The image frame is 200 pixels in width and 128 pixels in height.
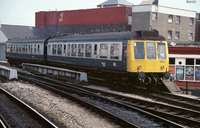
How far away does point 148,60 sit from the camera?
1541 centimetres

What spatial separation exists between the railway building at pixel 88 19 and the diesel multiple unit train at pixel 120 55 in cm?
2617

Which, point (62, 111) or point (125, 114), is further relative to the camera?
point (62, 111)

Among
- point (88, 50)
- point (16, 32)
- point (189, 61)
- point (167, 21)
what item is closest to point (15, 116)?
point (88, 50)

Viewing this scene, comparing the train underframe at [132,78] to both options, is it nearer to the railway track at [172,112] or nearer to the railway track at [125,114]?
the railway track at [172,112]

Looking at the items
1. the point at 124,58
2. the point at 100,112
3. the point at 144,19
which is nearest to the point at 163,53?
the point at 124,58

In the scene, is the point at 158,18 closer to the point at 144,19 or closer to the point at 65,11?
the point at 144,19

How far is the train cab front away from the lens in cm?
1508

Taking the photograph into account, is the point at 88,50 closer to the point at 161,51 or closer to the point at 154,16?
the point at 161,51

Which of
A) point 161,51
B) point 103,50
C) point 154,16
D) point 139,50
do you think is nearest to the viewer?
point 139,50

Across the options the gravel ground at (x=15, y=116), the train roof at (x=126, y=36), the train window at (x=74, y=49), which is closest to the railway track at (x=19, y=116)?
the gravel ground at (x=15, y=116)

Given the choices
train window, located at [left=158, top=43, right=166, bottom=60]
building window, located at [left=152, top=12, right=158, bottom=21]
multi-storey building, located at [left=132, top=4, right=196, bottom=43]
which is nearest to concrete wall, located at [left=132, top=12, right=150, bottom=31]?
multi-storey building, located at [left=132, top=4, right=196, bottom=43]

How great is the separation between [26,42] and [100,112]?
21.4 m

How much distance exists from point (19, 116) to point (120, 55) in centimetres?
735

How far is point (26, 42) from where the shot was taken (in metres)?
30.0
